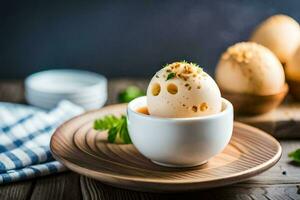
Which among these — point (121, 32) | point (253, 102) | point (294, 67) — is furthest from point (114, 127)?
point (121, 32)

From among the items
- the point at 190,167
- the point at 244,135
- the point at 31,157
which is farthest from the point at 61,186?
the point at 244,135

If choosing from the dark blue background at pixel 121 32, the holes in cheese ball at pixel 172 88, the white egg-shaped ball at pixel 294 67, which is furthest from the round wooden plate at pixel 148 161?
the dark blue background at pixel 121 32

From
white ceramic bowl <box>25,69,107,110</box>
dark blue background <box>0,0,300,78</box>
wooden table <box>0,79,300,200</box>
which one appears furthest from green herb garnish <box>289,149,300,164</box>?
dark blue background <box>0,0,300,78</box>

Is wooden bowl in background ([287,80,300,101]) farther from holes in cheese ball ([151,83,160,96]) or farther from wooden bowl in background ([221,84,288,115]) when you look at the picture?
holes in cheese ball ([151,83,160,96])

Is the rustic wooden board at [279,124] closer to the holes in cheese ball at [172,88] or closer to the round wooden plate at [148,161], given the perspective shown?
the round wooden plate at [148,161]

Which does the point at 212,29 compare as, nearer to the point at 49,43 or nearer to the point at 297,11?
the point at 297,11

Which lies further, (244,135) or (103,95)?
(103,95)

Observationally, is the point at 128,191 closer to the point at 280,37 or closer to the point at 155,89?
the point at 155,89
